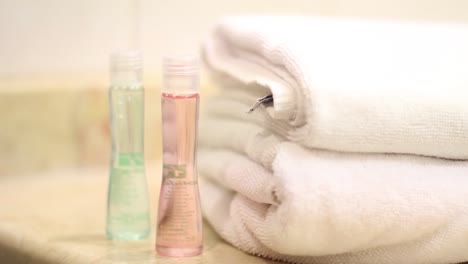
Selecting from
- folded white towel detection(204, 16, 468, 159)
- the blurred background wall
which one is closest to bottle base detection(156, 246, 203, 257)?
folded white towel detection(204, 16, 468, 159)

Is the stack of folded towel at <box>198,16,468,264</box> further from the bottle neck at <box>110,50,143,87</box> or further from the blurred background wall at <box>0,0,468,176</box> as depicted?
the blurred background wall at <box>0,0,468,176</box>

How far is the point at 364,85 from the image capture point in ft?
2.16

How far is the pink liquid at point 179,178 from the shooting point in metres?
0.70

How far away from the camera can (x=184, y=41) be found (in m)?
1.13

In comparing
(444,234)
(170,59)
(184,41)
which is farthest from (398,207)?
(184,41)

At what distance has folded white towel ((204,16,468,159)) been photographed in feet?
2.13

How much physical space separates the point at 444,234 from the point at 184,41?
1.82ft

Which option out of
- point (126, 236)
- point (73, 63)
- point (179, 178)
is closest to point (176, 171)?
point (179, 178)

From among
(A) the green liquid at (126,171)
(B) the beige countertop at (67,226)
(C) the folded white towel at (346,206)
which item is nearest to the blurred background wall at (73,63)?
(B) the beige countertop at (67,226)

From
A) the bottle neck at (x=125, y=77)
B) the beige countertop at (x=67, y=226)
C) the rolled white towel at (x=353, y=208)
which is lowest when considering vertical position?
the beige countertop at (x=67, y=226)

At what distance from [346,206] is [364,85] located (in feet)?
0.33

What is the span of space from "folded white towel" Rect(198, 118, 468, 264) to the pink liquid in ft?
0.16

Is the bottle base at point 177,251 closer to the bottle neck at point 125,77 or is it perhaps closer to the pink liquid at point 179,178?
the pink liquid at point 179,178

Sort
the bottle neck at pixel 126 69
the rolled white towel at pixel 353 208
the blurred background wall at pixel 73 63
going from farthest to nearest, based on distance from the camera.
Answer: the blurred background wall at pixel 73 63
the bottle neck at pixel 126 69
the rolled white towel at pixel 353 208
